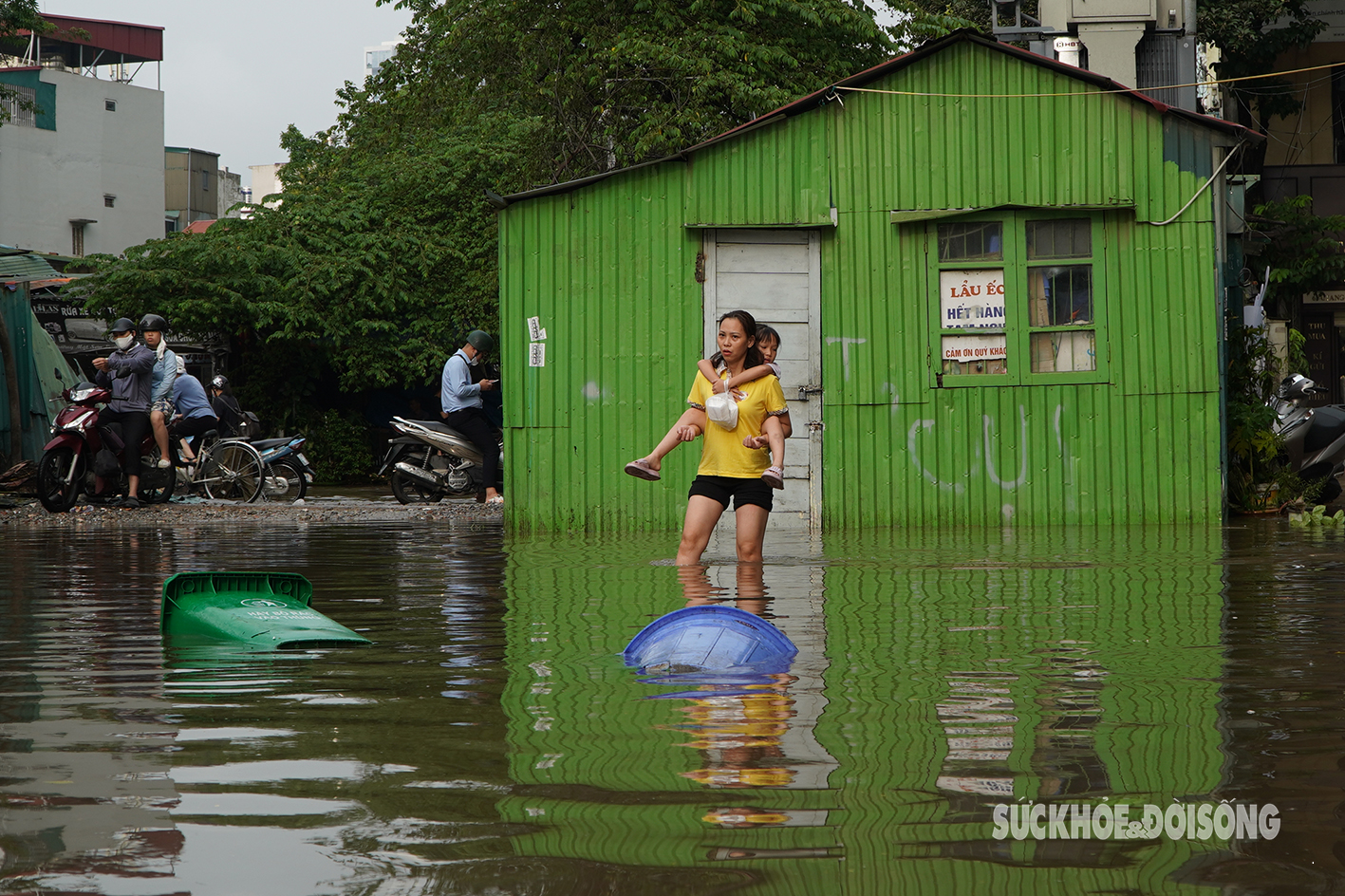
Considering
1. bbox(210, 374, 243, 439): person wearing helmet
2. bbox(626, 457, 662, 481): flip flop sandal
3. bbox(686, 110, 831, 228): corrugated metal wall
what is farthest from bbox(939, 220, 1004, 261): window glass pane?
bbox(210, 374, 243, 439): person wearing helmet

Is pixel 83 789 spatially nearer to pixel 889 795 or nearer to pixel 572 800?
pixel 572 800

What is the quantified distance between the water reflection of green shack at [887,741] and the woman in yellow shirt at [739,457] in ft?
2.97

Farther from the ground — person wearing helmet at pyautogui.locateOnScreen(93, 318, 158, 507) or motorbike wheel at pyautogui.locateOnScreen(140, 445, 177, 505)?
person wearing helmet at pyautogui.locateOnScreen(93, 318, 158, 507)

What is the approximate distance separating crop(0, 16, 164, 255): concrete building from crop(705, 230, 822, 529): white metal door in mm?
37859

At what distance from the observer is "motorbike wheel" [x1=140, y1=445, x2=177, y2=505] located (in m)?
16.0

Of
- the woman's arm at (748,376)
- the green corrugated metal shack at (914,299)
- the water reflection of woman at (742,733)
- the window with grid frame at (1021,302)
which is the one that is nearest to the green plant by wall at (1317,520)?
the green corrugated metal shack at (914,299)

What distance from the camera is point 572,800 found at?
3.36 meters

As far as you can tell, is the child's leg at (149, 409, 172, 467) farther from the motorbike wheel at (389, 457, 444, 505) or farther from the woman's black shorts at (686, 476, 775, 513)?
the woman's black shorts at (686, 476, 775, 513)

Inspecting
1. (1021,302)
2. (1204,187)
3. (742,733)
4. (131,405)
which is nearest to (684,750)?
(742,733)

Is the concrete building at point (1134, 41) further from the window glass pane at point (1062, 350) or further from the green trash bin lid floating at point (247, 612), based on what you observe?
the green trash bin lid floating at point (247, 612)

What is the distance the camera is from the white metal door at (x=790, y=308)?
12.7m

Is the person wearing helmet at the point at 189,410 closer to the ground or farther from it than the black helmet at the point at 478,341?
closer to the ground

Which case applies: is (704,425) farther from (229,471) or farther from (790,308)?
(229,471)

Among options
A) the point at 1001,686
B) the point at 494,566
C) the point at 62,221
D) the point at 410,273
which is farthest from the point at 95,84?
the point at 1001,686
